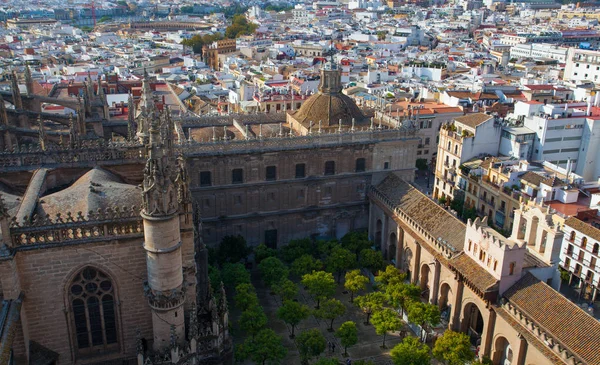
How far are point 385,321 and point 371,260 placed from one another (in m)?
8.93

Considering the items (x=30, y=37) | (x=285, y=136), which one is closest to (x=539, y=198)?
(x=285, y=136)

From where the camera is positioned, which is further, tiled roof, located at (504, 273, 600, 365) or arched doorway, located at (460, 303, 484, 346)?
arched doorway, located at (460, 303, 484, 346)

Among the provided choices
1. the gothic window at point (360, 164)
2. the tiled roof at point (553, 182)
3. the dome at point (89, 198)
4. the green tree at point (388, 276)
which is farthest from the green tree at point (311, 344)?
the tiled roof at point (553, 182)

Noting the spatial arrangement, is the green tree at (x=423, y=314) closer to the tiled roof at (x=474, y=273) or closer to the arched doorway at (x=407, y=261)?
the tiled roof at (x=474, y=273)

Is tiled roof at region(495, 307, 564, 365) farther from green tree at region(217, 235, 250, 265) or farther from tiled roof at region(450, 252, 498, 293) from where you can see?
green tree at region(217, 235, 250, 265)

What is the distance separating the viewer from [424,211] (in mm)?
43594

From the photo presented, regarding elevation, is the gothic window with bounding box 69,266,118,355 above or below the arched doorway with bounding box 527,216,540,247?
above

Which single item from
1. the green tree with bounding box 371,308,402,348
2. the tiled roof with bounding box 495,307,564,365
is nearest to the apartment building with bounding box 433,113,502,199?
the green tree with bounding box 371,308,402,348

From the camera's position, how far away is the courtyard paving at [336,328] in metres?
35.9

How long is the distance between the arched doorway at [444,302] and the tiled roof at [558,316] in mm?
6287

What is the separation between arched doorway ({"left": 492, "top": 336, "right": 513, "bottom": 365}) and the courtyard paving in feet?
20.5

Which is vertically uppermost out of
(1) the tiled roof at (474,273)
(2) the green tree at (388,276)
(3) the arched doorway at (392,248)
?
(1) the tiled roof at (474,273)

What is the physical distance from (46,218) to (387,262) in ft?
110

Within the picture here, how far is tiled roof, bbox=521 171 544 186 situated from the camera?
49.3 m
